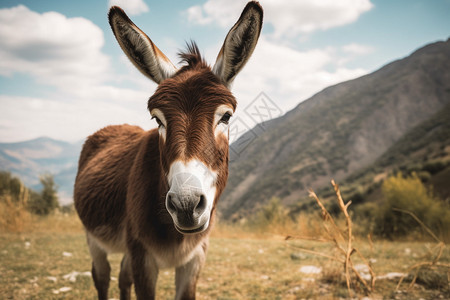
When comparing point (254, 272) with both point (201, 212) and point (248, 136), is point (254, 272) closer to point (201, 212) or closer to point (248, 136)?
point (248, 136)

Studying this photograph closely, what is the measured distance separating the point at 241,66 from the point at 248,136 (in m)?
0.77

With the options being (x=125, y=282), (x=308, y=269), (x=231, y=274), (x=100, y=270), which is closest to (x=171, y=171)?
(x=125, y=282)

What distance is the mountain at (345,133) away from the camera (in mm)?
60562

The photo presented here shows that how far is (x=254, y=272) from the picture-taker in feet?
17.1

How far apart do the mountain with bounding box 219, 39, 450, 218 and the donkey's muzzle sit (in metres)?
51.0

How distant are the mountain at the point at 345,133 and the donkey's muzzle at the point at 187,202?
2007 inches

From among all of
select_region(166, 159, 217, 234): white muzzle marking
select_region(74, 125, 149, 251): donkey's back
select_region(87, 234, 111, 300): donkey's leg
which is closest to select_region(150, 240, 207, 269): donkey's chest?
select_region(74, 125, 149, 251): donkey's back

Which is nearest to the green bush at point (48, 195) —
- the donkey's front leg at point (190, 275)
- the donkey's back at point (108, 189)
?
the donkey's back at point (108, 189)

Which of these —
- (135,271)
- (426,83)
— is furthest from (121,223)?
(426,83)

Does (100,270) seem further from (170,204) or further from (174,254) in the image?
(170,204)

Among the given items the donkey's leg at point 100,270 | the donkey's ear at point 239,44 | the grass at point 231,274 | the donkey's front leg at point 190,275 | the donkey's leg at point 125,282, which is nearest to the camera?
the donkey's ear at point 239,44

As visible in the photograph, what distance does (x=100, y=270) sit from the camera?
339 cm

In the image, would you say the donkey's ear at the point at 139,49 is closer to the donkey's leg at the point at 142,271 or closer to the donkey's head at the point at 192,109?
the donkey's head at the point at 192,109

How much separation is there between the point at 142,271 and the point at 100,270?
61.8 inches
